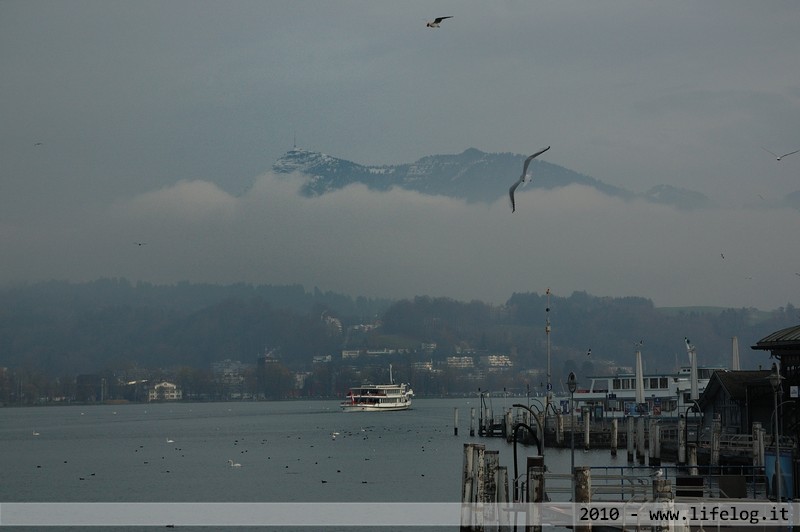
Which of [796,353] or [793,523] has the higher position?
[796,353]

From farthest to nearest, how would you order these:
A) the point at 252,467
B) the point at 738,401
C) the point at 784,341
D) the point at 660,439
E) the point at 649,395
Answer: the point at 649,395 → the point at 252,467 → the point at 660,439 → the point at 738,401 → the point at 784,341

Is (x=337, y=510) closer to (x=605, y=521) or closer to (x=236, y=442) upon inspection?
(x=605, y=521)

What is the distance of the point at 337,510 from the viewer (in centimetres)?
6888

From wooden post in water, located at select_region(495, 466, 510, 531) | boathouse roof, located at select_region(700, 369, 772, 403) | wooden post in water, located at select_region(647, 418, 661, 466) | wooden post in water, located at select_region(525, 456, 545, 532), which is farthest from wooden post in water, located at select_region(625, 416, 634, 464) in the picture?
wooden post in water, located at select_region(525, 456, 545, 532)

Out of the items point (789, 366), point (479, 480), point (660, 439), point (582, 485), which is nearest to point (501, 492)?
point (479, 480)

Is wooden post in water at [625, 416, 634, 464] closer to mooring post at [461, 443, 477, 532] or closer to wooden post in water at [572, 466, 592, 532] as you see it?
mooring post at [461, 443, 477, 532]

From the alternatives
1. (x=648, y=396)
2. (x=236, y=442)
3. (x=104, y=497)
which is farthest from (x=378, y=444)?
(x=104, y=497)

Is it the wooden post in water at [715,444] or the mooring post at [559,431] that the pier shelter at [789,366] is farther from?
the mooring post at [559,431]

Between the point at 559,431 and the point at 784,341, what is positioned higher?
the point at 784,341

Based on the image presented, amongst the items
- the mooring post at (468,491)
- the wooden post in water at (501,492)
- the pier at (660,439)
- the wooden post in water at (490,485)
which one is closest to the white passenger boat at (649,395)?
the pier at (660,439)

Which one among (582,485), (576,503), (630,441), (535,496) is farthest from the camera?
(630,441)

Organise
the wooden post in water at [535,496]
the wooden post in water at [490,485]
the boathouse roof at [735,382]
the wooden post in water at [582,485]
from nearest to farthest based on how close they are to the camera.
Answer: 1. the wooden post in water at [582,485]
2. the wooden post in water at [535,496]
3. the wooden post in water at [490,485]
4. the boathouse roof at [735,382]

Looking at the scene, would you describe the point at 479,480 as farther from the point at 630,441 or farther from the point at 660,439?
the point at 630,441

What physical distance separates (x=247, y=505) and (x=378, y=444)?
67630mm
